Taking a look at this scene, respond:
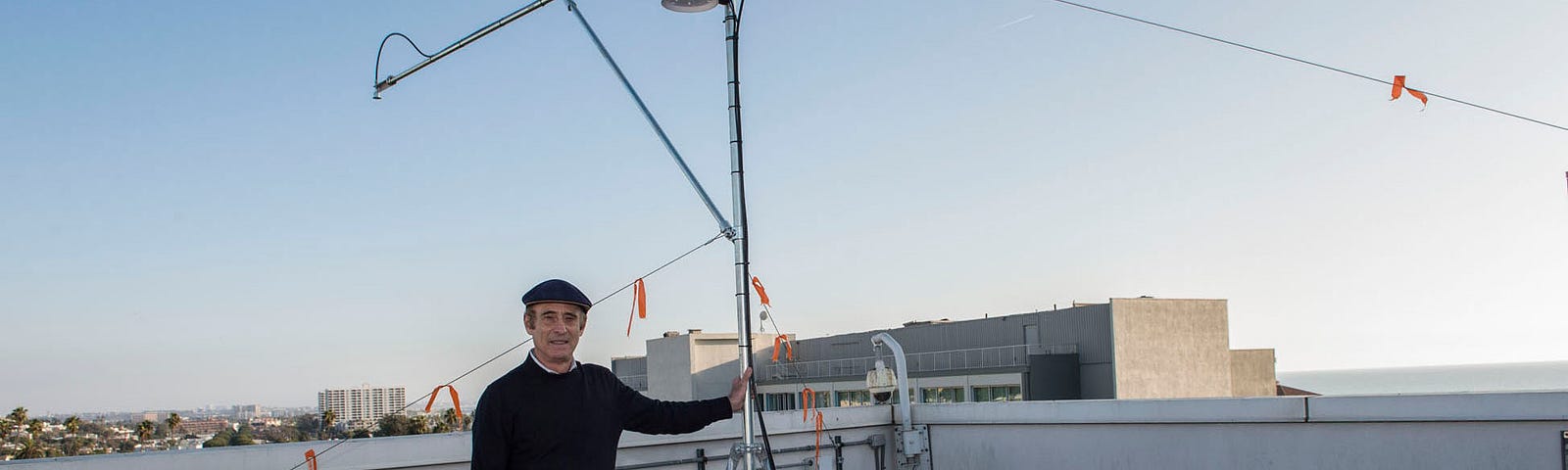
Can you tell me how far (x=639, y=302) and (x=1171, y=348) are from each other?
34.9 metres

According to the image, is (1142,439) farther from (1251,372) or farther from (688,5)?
(1251,372)

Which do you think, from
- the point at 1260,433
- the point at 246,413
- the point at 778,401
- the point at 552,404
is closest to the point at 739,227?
the point at 552,404

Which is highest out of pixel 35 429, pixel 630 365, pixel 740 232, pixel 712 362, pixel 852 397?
pixel 740 232

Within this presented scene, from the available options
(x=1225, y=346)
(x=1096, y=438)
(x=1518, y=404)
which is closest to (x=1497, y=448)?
(x=1518, y=404)

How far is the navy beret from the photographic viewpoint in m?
3.18

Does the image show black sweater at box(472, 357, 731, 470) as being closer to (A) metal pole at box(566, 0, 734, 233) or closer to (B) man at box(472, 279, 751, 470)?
(B) man at box(472, 279, 751, 470)

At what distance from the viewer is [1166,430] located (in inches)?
227

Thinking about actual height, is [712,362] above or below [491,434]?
below

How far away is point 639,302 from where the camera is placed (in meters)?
5.09

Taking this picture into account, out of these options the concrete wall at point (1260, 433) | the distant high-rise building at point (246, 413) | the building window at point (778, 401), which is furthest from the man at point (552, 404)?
the building window at point (778, 401)

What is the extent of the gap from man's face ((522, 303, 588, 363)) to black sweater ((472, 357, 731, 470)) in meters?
0.05

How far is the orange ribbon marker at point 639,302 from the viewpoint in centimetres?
503

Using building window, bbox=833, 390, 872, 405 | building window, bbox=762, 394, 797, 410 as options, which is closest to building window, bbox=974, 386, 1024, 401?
building window, bbox=833, 390, 872, 405

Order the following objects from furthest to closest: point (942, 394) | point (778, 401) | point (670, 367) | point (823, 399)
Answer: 1. point (670, 367)
2. point (778, 401)
3. point (823, 399)
4. point (942, 394)
